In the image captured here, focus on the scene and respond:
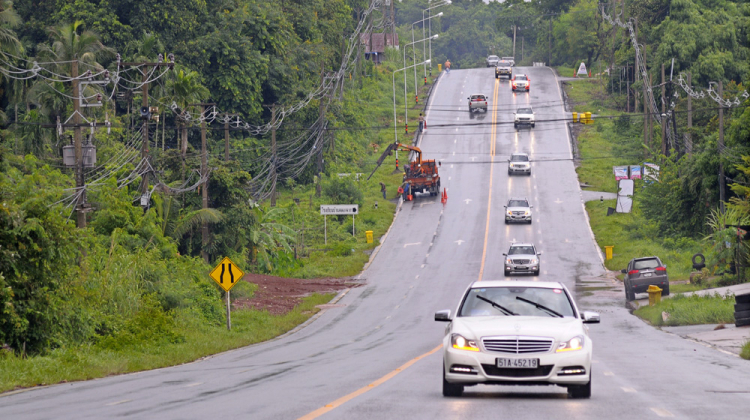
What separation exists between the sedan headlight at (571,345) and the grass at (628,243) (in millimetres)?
33595

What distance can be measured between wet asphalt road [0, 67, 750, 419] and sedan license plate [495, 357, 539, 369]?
0.47 meters

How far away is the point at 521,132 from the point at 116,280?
64.1 metres

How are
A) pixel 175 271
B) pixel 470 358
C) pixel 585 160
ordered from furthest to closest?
pixel 585 160 → pixel 175 271 → pixel 470 358

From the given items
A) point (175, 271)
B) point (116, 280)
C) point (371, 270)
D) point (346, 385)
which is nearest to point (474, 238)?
point (371, 270)

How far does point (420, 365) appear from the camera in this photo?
1722 cm

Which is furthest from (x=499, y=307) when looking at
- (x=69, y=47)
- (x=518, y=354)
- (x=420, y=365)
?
(x=69, y=47)

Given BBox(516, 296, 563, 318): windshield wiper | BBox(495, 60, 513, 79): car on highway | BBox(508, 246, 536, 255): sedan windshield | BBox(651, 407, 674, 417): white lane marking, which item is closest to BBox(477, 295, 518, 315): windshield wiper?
BBox(516, 296, 563, 318): windshield wiper

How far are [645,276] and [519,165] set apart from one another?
35.5 m

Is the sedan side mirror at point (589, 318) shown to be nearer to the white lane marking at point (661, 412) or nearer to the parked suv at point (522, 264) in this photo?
the white lane marking at point (661, 412)

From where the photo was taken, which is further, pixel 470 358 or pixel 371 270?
pixel 371 270

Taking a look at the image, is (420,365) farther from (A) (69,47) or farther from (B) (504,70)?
(B) (504,70)

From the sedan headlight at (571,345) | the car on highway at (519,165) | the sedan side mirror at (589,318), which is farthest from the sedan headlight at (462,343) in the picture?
the car on highway at (519,165)

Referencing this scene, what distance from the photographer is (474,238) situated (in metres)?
54.8

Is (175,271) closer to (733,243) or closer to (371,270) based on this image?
(371,270)
